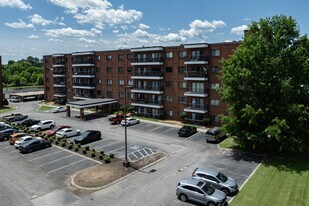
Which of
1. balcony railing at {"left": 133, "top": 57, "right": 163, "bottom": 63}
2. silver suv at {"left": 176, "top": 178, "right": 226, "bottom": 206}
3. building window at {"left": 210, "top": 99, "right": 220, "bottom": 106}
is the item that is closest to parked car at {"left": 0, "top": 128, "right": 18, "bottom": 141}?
balcony railing at {"left": 133, "top": 57, "right": 163, "bottom": 63}

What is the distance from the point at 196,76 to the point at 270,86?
61.7ft

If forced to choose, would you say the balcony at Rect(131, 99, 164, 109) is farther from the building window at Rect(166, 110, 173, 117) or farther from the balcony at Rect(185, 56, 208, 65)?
the balcony at Rect(185, 56, 208, 65)

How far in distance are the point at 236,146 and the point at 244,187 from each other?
A: 12.1m

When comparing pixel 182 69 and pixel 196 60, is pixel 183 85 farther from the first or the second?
pixel 196 60

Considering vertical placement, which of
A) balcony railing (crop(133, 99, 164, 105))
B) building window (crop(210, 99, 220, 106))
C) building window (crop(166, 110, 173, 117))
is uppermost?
building window (crop(210, 99, 220, 106))

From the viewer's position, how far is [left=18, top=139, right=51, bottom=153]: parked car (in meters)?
33.2

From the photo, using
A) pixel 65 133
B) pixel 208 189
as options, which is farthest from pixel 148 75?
pixel 208 189

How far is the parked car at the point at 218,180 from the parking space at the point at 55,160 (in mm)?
11937

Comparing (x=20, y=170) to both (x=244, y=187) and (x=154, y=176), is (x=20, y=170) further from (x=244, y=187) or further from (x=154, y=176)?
(x=244, y=187)

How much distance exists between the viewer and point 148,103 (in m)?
54.4

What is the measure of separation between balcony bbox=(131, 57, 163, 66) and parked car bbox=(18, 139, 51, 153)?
25532 mm

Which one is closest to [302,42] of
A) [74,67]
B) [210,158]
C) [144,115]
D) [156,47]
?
[210,158]

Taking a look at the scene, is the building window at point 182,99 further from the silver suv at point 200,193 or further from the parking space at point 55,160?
the silver suv at point 200,193

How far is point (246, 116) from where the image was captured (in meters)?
28.8
